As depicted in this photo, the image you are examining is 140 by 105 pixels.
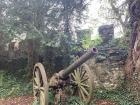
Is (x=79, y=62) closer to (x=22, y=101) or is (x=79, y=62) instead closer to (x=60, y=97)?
(x=60, y=97)

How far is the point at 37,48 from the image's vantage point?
12.1 m

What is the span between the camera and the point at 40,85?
8812mm

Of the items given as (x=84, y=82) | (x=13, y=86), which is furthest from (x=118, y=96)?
(x=13, y=86)

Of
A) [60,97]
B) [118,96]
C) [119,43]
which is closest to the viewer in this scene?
[60,97]

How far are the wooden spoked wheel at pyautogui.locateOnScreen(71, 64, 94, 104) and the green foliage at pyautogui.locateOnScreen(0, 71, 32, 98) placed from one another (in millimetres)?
2786

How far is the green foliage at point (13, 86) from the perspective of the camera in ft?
37.6

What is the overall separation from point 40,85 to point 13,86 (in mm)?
3543

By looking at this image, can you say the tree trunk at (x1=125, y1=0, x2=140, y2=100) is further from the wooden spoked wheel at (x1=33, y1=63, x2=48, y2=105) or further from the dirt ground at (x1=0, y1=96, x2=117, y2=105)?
the wooden spoked wheel at (x1=33, y1=63, x2=48, y2=105)

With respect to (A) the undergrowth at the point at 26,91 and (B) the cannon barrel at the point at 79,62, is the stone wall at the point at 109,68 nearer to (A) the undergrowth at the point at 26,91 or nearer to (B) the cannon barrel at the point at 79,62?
(A) the undergrowth at the point at 26,91

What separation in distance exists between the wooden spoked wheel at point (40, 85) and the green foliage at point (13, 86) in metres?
2.25

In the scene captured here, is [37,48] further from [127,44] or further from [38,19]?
[127,44]

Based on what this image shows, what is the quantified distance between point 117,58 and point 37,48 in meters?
3.11

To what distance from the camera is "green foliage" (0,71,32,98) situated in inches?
452

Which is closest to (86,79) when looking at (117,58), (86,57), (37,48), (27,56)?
(86,57)
